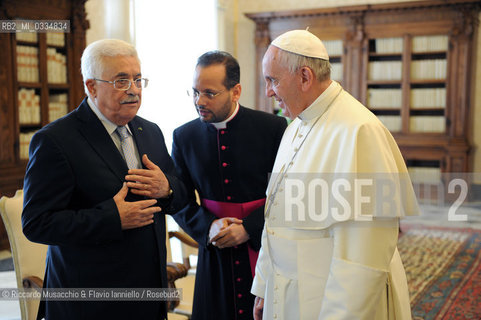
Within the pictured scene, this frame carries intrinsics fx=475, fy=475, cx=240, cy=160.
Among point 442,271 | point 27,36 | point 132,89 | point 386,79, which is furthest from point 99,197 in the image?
point 386,79

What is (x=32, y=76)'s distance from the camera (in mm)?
5387

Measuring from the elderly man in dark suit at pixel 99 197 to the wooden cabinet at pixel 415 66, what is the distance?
717 centimetres

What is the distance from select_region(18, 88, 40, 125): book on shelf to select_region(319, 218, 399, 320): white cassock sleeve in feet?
15.4

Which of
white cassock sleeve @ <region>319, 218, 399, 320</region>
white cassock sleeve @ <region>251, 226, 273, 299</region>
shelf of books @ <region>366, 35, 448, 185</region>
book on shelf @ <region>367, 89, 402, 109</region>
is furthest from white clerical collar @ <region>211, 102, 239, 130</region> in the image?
book on shelf @ <region>367, 89, 402, 109</region>

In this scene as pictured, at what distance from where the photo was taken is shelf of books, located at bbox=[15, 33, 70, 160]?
5.26m

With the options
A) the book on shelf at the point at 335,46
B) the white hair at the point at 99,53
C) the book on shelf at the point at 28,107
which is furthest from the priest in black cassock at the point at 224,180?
the book on shelf at the point at 335,46

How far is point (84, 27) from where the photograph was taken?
578 centimetres

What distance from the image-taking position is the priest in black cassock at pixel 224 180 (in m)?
2.21

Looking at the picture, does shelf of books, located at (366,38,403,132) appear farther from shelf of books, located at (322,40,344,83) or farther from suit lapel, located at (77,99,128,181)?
suit lapel, located at (77,99,128,181)

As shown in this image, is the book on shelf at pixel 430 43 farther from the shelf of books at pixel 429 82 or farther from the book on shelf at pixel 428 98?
the book on shelf at pixel 428 98

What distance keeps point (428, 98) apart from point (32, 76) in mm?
6328

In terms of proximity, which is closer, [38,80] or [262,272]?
[262,272]

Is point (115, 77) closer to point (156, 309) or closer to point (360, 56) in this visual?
point (156, 309)

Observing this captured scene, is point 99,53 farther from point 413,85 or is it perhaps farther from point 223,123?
point 413,85
